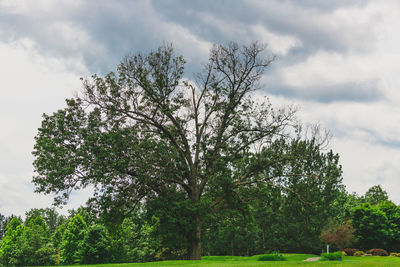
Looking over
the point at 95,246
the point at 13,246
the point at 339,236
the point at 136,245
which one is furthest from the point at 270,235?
the point at 13,246

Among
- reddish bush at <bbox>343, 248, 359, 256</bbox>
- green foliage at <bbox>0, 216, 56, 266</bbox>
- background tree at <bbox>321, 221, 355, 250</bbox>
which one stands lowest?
green foliage at <bbox>0, 216, 56, 266</bbox>

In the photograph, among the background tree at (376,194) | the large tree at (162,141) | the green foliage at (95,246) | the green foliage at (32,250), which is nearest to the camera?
the large tree at (162,141)

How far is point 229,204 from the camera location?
27.7 meters

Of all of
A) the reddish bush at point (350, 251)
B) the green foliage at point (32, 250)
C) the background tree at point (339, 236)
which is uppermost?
the background tree at point (339, 236)

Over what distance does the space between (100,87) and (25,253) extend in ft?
127

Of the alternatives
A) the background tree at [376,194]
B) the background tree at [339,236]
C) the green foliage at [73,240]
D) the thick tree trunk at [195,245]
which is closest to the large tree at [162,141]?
the thick tree trunk at [195,245]

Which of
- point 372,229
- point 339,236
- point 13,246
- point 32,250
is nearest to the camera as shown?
point 339,236

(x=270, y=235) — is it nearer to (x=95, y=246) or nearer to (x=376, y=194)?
(x=95, y=246)

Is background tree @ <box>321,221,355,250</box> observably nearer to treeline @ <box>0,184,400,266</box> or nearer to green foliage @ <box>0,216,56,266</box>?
treeline @ <box>0,184,400,266</box>

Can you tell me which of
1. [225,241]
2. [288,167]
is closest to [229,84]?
[288,167]

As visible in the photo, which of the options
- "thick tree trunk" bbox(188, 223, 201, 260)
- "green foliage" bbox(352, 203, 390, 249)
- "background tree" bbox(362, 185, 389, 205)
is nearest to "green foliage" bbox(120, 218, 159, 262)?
"thick tree trunk" bbox(188, 223, 201, 260)

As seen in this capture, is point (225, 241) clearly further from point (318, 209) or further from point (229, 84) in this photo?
point (229, 84)

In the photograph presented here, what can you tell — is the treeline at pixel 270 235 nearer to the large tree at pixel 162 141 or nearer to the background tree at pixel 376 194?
the large tree at pixel 162 141

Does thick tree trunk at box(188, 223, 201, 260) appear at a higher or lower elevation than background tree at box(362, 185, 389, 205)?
lower
